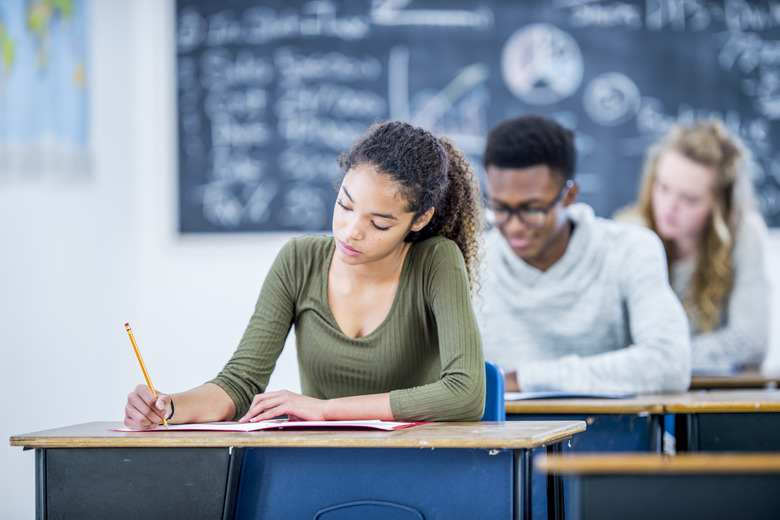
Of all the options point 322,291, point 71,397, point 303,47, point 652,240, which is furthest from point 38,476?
point 303,47

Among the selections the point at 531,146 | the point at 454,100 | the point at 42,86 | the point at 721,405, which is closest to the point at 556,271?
the point at 531,146

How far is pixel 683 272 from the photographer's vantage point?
331 cm

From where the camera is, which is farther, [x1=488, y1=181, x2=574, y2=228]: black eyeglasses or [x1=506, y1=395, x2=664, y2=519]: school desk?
[x1=488, y1=181, x2=574, y2=228]: black eyeglasses

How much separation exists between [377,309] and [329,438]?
53 centimetres

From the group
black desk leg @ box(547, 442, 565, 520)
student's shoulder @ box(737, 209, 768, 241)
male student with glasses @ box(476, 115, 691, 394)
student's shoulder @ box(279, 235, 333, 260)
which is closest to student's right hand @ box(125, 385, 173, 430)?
student's shoulder @ box(279, 235, 333, 260)

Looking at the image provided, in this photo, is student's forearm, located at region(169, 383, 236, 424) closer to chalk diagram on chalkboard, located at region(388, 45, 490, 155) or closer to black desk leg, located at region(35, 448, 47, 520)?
black desk leg, located at region(35, 448, 47, 520)

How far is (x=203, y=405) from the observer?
1718 millimetres

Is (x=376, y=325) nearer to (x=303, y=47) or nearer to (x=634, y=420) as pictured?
(x=634, y=420)

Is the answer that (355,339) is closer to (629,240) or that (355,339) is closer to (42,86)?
(629,240)

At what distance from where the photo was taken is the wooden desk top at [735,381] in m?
2.65

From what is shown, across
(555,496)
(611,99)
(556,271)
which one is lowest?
(555,496)

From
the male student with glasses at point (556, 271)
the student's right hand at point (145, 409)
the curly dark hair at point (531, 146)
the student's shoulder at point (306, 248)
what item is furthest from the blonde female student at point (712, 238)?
the student's right hand at point (145, 409)

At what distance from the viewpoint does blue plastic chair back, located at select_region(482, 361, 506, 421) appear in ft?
6.14

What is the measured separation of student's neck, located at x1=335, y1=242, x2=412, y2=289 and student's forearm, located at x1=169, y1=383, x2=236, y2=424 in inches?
13.9
